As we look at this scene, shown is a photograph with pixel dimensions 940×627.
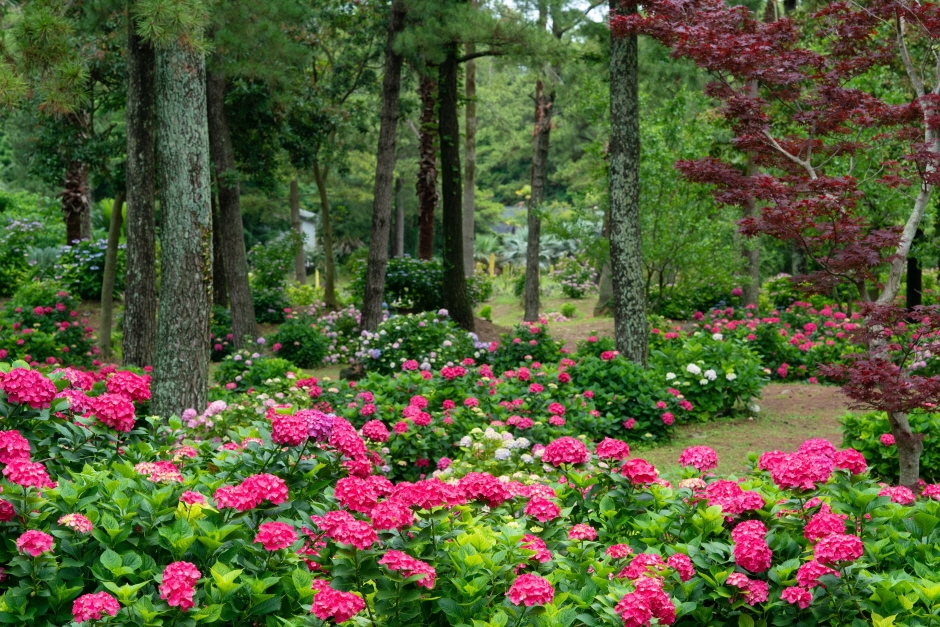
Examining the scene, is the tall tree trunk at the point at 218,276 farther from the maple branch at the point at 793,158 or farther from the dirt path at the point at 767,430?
the maple branch at the point at 793,158

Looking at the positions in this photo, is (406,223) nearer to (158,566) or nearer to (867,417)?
(867,417)

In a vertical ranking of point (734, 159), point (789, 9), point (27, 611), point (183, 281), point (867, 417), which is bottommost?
point (867, 417)

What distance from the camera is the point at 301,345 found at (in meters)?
13.4

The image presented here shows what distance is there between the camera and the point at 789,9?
52.9ft

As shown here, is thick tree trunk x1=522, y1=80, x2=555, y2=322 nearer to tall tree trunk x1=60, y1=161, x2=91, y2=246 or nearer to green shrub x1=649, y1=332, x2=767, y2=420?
green shrub x1=649, y1=332, x2=767, y2=420

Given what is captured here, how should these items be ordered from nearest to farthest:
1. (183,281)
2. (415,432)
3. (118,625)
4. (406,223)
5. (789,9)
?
(118,625)
(415,432)
(183,281)
(789,9)
(406,223)

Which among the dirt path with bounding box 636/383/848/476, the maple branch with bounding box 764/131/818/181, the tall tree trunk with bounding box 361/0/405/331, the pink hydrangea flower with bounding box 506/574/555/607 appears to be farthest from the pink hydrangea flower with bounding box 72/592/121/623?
the tall tree trunk with bounding box 361/0/405/331

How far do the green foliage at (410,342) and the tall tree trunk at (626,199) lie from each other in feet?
6.22

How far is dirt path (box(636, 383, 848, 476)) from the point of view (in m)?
7.68

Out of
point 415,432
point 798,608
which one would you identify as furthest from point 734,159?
point 798,608

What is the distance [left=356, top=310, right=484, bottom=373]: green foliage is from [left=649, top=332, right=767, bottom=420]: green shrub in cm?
235

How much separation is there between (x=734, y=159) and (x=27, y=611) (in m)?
15.6

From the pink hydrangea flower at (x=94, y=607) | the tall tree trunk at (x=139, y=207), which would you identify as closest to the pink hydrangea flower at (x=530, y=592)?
the pink hydrangea flower at (x=94, y=607)

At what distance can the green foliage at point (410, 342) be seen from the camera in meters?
10.4
